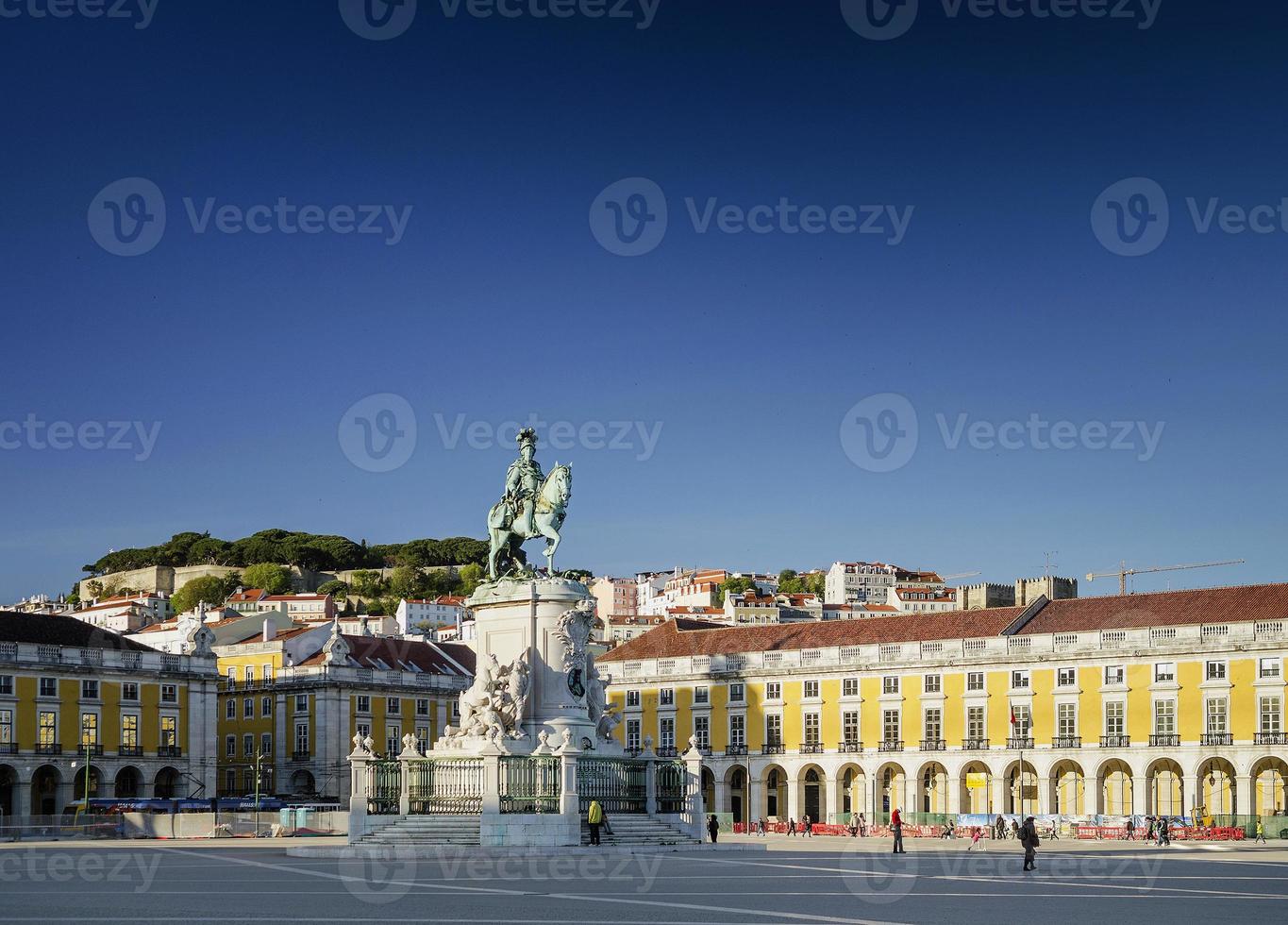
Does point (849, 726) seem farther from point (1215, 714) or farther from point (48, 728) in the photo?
point (48, 728)

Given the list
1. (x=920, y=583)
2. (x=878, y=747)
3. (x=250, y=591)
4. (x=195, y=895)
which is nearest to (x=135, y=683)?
(x=878, y=747)

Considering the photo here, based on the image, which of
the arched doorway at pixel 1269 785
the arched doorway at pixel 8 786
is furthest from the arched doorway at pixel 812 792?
the arched doorway at pixel 8 786

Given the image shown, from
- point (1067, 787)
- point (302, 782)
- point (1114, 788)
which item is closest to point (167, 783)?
point (302, 782)

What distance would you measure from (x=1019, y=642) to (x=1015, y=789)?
17.6ft

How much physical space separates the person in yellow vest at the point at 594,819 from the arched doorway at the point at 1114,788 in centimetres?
3789

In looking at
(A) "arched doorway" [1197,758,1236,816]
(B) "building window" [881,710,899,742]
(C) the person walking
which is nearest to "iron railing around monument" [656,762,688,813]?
(C) the person walking

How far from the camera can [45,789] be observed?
6719 centimetres

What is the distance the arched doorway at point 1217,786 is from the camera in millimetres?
62406

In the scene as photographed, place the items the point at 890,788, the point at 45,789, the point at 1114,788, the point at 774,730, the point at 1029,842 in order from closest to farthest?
the point at 1029,842
the point at 1114,788
the point at 45,789
the point at 890,788
the point at 774,730

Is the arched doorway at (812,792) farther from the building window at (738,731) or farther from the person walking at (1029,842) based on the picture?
the person walking at (1029,842)

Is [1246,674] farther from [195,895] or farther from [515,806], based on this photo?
[195,895]

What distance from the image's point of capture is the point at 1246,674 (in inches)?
2427

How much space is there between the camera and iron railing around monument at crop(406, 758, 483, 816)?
102ft

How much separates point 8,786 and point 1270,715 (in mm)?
44362
